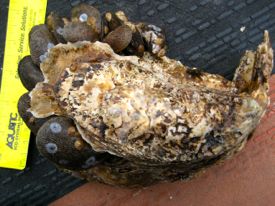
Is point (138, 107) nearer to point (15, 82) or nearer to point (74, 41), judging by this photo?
point (74, 41)

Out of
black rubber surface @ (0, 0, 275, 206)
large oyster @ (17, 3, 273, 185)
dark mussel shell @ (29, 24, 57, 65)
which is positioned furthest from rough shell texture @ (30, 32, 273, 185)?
black rubber surface @ (0, 0, 275, 206)

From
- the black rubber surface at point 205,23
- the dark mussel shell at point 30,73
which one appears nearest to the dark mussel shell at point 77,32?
the dark mussel shell at point 30,73

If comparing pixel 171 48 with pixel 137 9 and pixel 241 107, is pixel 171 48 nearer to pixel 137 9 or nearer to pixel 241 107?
pixel 137 9

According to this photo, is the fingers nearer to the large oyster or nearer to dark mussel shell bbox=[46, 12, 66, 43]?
the large oyster

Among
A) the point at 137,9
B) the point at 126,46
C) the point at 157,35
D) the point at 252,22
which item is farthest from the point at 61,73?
the point at 252,22

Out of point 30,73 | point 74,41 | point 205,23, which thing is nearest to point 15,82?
point 30,73

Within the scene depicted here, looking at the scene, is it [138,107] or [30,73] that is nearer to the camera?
[138,107]
